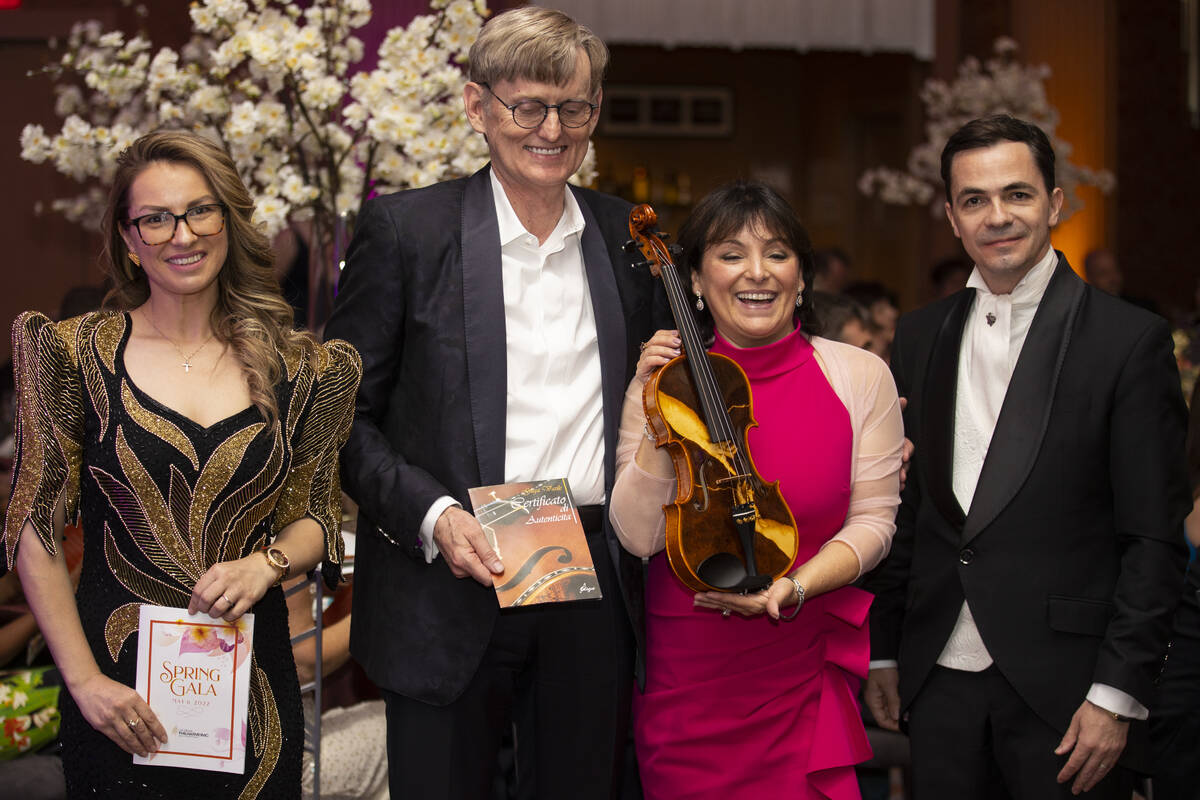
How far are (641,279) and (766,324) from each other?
0.82 ft

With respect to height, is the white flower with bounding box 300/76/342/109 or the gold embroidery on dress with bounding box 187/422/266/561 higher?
the white flower with bounding box 300/76/342/109

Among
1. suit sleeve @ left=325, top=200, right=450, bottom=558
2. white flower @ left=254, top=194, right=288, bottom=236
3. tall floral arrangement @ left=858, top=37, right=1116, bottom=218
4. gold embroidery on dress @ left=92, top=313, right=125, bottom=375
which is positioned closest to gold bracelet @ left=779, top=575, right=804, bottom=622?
suit sleeve @ left=325, top=200, right=450, bottom=558

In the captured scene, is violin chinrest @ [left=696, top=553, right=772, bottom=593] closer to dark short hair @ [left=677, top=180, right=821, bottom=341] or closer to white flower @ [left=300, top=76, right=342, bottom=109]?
dark short hair @ [left=677, top=180, right=821, bottom=341]

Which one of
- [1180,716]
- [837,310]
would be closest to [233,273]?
[1180,716]

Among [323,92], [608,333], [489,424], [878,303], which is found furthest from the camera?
[878,303]

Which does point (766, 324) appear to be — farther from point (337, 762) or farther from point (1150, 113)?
point (1150, 113)

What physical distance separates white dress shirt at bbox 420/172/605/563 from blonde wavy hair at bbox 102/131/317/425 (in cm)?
35

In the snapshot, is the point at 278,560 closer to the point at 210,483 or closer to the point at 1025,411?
the point at 210,483

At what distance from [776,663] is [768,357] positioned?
53 cm

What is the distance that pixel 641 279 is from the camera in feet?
7.30

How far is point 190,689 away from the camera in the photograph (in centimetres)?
181

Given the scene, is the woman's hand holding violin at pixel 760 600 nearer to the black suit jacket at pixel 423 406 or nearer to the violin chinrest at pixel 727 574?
the violin chinrest at pixel 727 574

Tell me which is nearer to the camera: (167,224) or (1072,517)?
(167,224)

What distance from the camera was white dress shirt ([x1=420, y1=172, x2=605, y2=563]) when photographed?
6.76 feet
